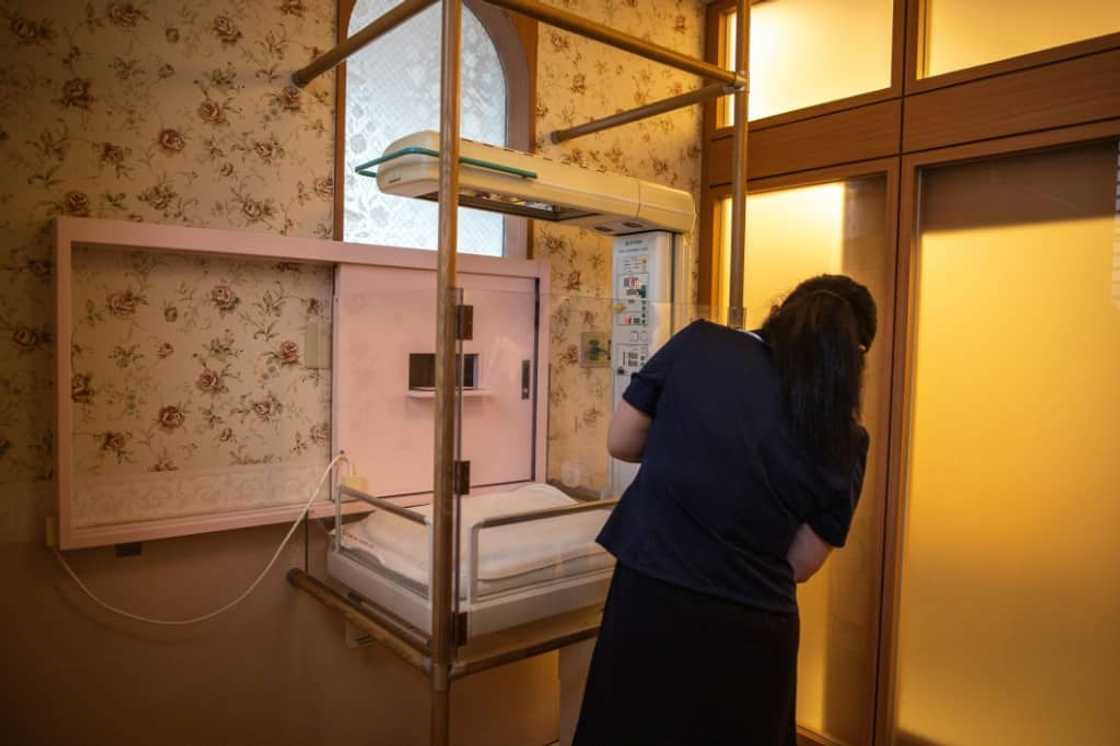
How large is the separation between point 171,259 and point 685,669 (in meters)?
1.38

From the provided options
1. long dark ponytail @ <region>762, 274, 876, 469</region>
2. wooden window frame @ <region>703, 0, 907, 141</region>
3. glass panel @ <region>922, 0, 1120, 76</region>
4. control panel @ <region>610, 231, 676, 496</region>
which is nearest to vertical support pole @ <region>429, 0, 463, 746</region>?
control panel @ <region>610, 231, 676, 496</region>

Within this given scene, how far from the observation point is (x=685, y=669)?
55.3 inches

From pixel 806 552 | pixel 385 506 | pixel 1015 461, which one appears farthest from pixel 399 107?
pixel 1015 461

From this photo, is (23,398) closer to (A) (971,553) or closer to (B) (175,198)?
(B) (175,198)

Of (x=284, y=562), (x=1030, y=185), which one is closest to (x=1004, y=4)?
(x=1030, y=185)

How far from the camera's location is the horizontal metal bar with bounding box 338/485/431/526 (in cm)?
157

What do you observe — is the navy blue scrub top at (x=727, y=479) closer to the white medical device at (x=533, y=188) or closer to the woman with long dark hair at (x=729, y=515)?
the woman with long dark hair at (x=729, y=515)

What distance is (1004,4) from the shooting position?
2.15 metres

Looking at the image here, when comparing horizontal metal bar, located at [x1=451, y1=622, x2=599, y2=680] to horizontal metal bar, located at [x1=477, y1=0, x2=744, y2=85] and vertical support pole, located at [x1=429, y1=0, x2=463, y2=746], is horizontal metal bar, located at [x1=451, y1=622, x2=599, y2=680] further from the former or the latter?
horizontal metal bar, located at [x1=477, y1=0, x2=744, y2=85]

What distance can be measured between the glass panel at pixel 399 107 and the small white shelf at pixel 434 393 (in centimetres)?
54

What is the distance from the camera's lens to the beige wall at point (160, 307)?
1.63m

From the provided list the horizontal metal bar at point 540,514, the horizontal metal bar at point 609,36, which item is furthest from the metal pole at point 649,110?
the horizontal metal bar at point 540,514

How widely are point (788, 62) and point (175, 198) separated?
1954 millimetres

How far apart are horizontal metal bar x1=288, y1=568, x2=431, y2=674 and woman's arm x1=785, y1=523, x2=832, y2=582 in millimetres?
690
